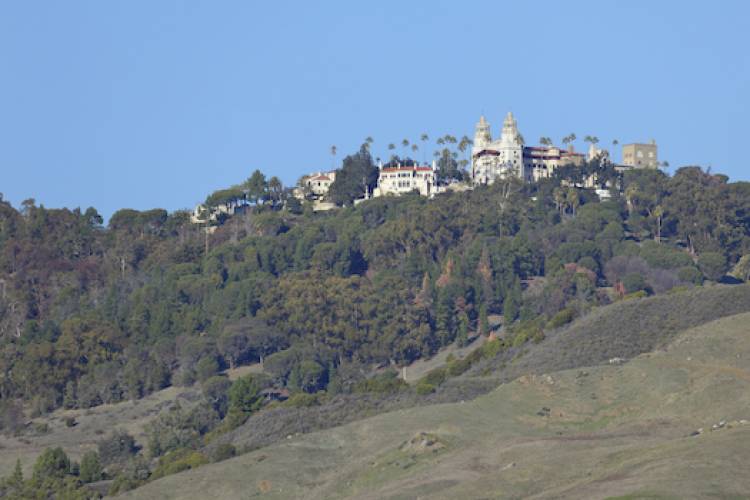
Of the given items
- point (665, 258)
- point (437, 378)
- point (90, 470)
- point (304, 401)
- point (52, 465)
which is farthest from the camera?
point (665, 258)

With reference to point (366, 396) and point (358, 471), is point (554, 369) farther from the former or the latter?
point (358, 471)

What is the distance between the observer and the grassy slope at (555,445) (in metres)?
72.8

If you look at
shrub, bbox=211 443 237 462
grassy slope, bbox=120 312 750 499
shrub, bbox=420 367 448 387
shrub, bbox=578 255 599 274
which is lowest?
shrub, bbox=211 443 237 462

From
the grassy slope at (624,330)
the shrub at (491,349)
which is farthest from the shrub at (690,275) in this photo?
the grassy slope at (624,330)

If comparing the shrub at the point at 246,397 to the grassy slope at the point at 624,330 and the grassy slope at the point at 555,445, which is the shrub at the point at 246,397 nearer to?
the grassy slope at the point at 624,330

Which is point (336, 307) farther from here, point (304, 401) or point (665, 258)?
point (304, 401)

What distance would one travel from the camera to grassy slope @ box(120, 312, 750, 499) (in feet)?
239

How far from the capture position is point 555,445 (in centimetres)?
8494

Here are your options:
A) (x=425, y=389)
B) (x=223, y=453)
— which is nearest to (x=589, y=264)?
(x=425, y=389)

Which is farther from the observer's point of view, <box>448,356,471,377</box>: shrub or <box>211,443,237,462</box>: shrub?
<box>448,356,471,377</box>: shrub

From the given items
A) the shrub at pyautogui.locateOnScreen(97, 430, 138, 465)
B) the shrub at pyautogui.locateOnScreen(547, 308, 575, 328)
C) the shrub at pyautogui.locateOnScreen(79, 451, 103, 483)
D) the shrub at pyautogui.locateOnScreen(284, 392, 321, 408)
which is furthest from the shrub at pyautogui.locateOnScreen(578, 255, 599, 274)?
the shrub at pyautogui.locateOnScreen(79, 451, 103, 483)

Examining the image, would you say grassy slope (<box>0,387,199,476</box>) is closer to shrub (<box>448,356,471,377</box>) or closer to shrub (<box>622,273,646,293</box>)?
shrub (<box>448,356,471,377</box>)

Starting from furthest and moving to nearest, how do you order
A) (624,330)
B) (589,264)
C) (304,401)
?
(589,264), (304,401), (624,330)

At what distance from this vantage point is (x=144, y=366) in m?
170
